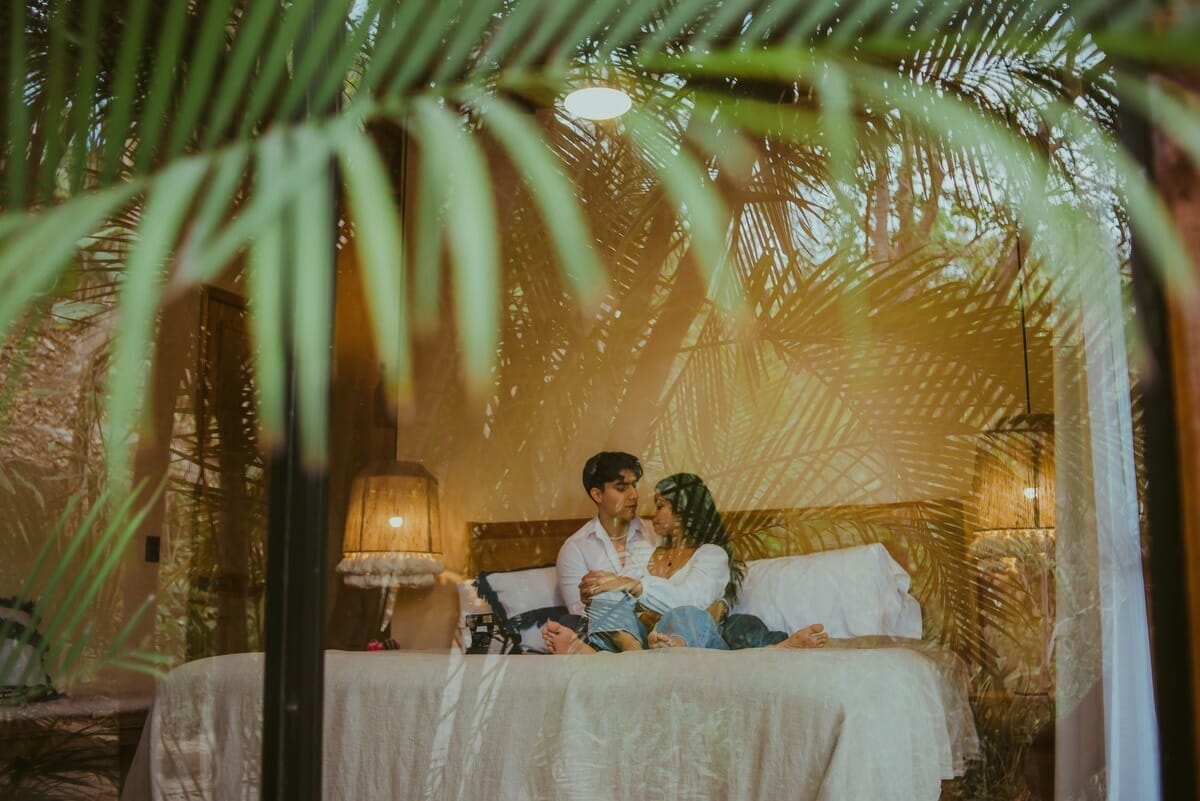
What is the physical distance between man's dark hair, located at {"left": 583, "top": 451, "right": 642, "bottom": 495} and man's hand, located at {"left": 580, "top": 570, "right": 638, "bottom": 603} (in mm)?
480

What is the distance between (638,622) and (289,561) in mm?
2834

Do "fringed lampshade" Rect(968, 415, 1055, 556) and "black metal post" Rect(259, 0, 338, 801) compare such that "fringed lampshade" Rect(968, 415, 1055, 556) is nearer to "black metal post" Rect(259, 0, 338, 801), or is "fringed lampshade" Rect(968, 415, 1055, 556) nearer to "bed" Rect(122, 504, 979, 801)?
"bed" Rect(122, 504, 979, 801)

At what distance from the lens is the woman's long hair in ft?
13.8

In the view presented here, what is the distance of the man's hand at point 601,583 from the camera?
12.9 feet

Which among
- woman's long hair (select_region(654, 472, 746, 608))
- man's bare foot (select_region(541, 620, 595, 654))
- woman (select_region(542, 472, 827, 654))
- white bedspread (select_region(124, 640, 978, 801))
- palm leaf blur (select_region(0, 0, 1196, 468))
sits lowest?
white bedspread (select_region(124, 640, 978, 801))

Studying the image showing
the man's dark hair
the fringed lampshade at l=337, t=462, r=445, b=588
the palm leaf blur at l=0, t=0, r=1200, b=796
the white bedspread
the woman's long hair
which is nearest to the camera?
the palm leaf blur at l=0, t=0, r=1200, b=796

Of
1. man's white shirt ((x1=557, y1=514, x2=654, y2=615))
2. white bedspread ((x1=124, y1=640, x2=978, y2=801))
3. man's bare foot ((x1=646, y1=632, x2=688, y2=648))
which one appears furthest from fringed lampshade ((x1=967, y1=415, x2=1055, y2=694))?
man's white shirt ((x1=557, y1=514, x2=654, y2=615))

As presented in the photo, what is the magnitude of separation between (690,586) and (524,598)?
0.76m

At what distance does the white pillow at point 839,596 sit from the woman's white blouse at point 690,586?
10 cm

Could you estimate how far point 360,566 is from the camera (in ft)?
14.9

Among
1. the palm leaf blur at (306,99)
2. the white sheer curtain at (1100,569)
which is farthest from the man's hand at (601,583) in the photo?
the white sheer curtain at (1100,569)

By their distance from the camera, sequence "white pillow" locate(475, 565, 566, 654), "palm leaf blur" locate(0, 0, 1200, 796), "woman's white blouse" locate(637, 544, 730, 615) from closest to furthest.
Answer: "palm leaf blur" locate(0, 0, 1200, 796), "woman's white blouse" locate(637, 544, 730, 615), "white pillow" locate(475, 565, 566, 654)

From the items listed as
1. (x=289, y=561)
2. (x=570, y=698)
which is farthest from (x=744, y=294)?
(x=289, y=561)

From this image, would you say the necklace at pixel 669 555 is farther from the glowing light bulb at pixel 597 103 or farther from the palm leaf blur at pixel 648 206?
the glowing light bulb at pixel 597 103
